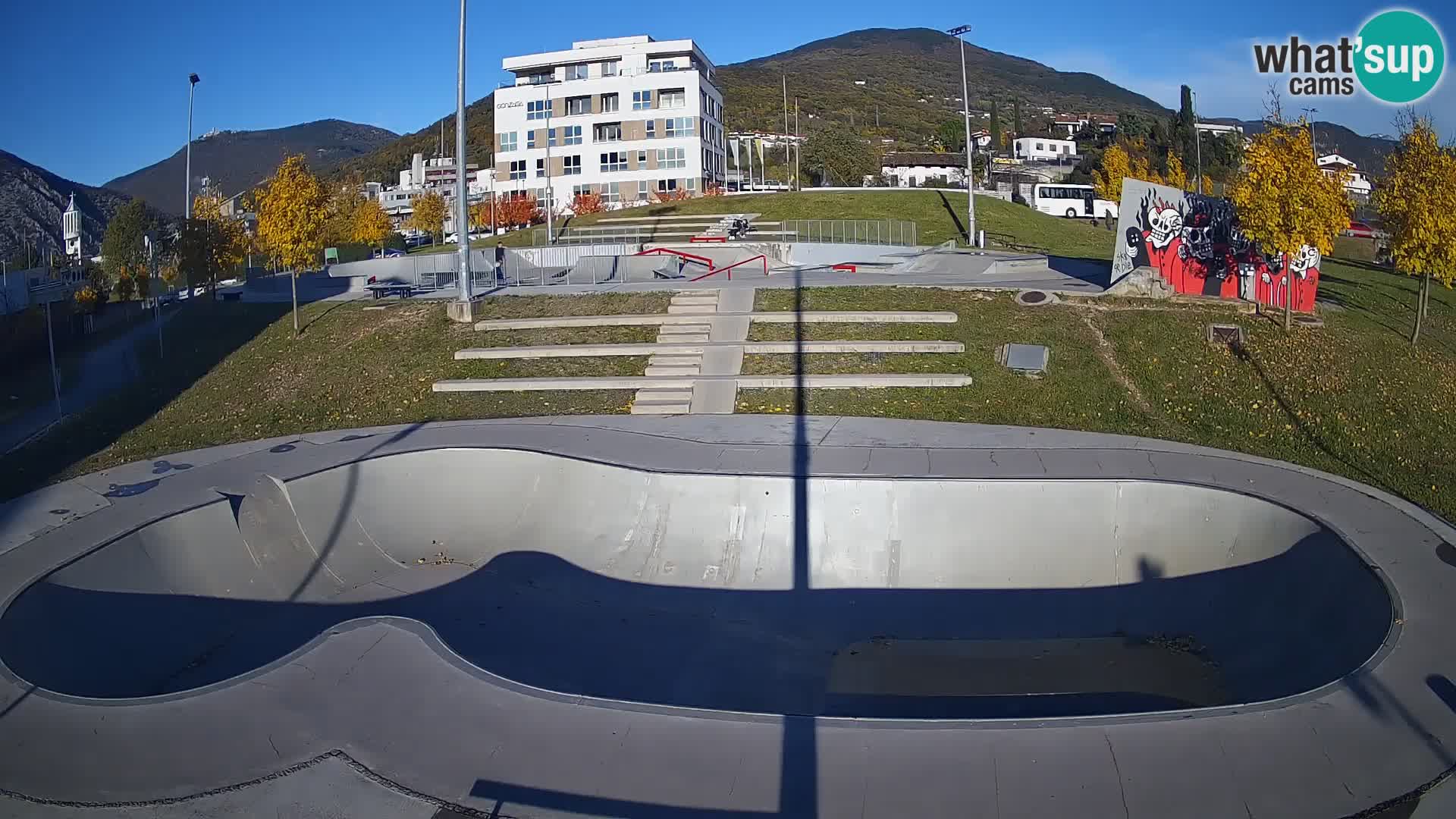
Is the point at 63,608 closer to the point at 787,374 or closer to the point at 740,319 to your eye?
the point at 787,374

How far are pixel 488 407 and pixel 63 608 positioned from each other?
10.1 meters

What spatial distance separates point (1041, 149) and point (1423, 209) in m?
104

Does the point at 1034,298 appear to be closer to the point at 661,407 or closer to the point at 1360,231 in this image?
the point at 661,407

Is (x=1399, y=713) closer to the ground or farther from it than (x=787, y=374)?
closer to the ground

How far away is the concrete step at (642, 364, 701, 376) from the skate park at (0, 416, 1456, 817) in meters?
2.35

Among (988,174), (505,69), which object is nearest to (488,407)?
(505,69)

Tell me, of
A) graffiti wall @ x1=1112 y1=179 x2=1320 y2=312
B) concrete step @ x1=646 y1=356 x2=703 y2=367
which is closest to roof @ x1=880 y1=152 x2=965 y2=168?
graffiti wall @ x1=1112 y1=179 x2=1320 y2=312

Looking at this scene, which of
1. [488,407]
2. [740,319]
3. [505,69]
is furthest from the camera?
[505,69]

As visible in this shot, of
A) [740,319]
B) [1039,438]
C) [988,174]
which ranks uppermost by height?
[988,174]

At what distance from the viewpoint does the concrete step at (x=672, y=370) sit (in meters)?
21.4

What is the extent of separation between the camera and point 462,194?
24.1 meters

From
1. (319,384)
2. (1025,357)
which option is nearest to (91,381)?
(319,384)

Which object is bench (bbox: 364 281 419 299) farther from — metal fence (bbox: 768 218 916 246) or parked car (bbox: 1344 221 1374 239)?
parked car (bbox: 1344 221 1374 239)

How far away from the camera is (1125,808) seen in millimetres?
6762
